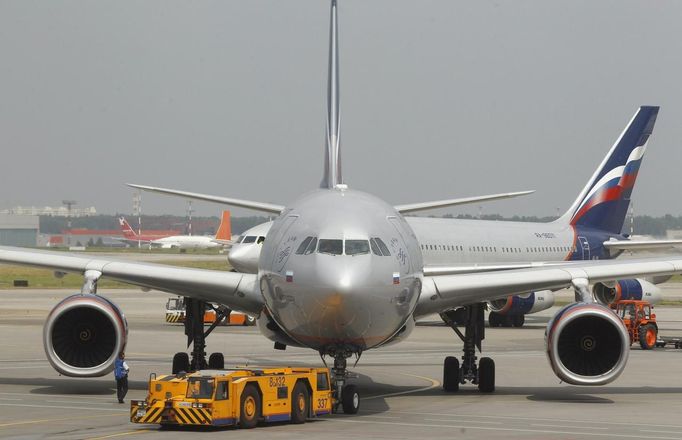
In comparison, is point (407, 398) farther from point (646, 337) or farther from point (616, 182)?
point (616, 182)

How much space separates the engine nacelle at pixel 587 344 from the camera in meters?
25.4

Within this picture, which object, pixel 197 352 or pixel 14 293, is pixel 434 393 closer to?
pixel 197 352

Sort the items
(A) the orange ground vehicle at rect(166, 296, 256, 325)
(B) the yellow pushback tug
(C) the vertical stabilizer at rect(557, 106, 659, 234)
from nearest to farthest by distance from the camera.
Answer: (B) the yellow pushback tug → (A) the orange ground vehicle at rect(166, 296, 256, 325) → (C) the vertical stabilizer at rect(557, 106, 659, 234)

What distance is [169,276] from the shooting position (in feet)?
86.0

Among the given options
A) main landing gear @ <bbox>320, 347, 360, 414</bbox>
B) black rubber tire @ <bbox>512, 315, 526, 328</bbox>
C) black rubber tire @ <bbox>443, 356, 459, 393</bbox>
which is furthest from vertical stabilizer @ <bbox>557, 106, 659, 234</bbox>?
main landing gear @ <bbox>320, 347, 360, 414</bbox>

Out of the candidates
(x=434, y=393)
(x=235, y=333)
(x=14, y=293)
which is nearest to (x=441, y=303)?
(x=434, y=393)

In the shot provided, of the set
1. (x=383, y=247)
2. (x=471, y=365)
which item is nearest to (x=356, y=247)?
(x=383, y=247)

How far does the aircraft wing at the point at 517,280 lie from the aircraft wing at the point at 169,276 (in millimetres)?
3703

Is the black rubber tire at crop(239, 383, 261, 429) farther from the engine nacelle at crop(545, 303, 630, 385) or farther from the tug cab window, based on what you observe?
the engine nacelle at crop(545, 303, 630, 385)

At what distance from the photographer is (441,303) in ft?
85.6

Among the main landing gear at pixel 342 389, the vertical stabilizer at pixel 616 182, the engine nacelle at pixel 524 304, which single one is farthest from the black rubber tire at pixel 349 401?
the vertical stabilizer at pixel 616 182

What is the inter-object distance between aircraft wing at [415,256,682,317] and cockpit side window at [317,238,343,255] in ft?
13.2

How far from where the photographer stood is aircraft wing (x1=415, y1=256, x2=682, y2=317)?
2584cm

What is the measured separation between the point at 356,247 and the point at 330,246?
18.7 inches
